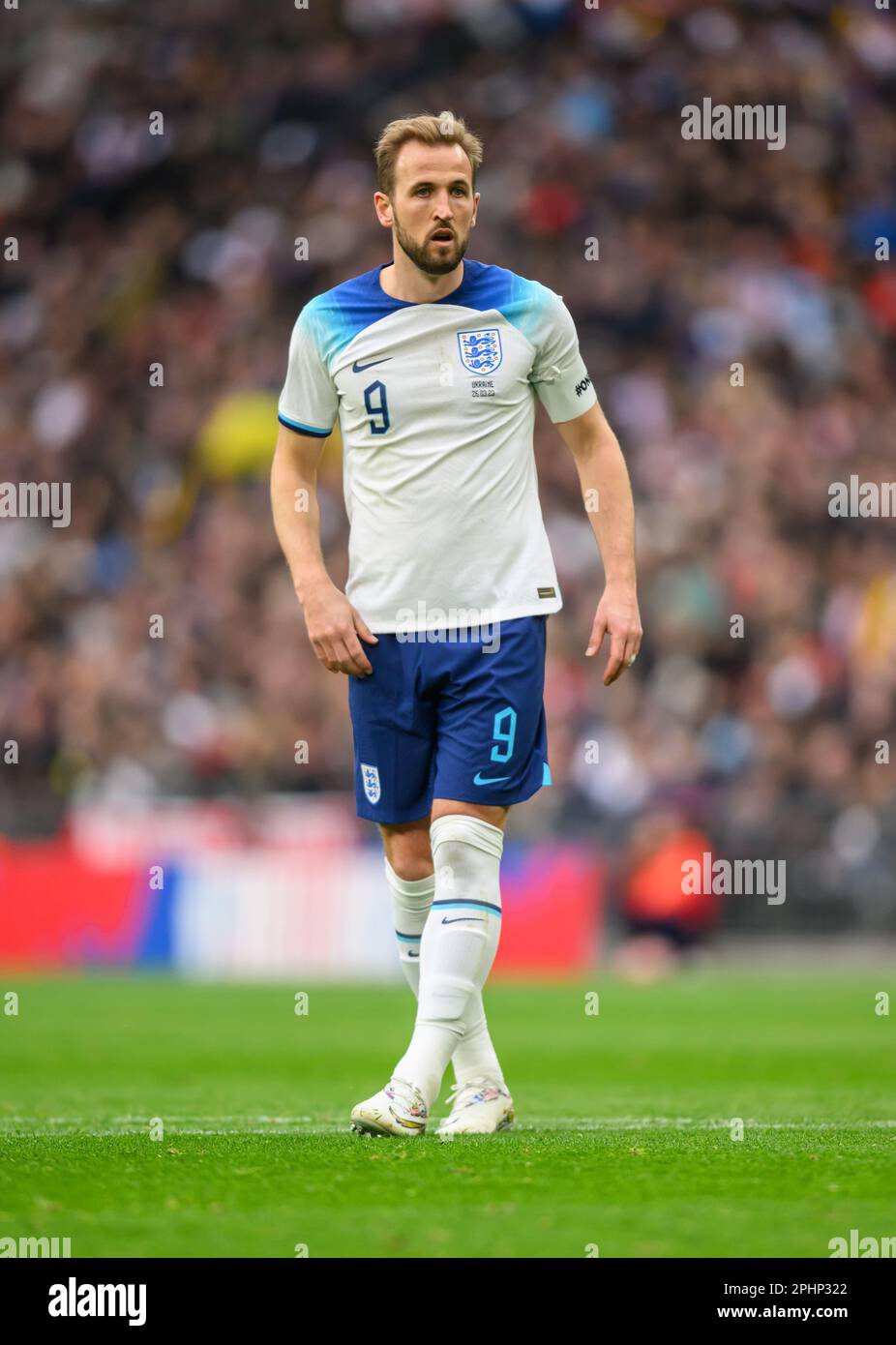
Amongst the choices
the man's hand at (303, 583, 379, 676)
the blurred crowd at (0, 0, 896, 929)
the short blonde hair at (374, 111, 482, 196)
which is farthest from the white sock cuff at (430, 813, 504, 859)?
the blurred crowd at (0, 0, 896, 929)

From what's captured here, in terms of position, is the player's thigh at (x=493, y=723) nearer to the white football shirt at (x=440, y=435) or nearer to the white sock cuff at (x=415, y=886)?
the white football shirt at (x=440, y=435)

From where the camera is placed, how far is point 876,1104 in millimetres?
7020

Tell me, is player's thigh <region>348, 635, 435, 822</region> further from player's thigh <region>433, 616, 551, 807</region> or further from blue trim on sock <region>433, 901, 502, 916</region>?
blue trim on sock <region>433, 901, 502, 916</region>

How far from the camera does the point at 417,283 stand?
587 centimetres

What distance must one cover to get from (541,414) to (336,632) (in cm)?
1553

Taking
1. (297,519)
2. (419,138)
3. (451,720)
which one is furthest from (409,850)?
(419,138)

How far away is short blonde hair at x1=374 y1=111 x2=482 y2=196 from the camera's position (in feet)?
18.9

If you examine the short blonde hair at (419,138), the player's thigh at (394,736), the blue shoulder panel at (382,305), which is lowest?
the player's thigh at (394,736)

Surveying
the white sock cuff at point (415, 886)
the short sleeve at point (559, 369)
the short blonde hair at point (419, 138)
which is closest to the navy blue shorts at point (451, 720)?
the white sock cuff at point (415, 886)

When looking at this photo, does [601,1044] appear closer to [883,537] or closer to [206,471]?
[883,537]

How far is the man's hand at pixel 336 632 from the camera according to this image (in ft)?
A: 18.9

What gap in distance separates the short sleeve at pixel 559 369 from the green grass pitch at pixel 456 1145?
2.03 metres

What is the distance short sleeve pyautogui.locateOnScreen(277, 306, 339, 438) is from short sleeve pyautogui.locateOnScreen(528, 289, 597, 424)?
0.58 m
